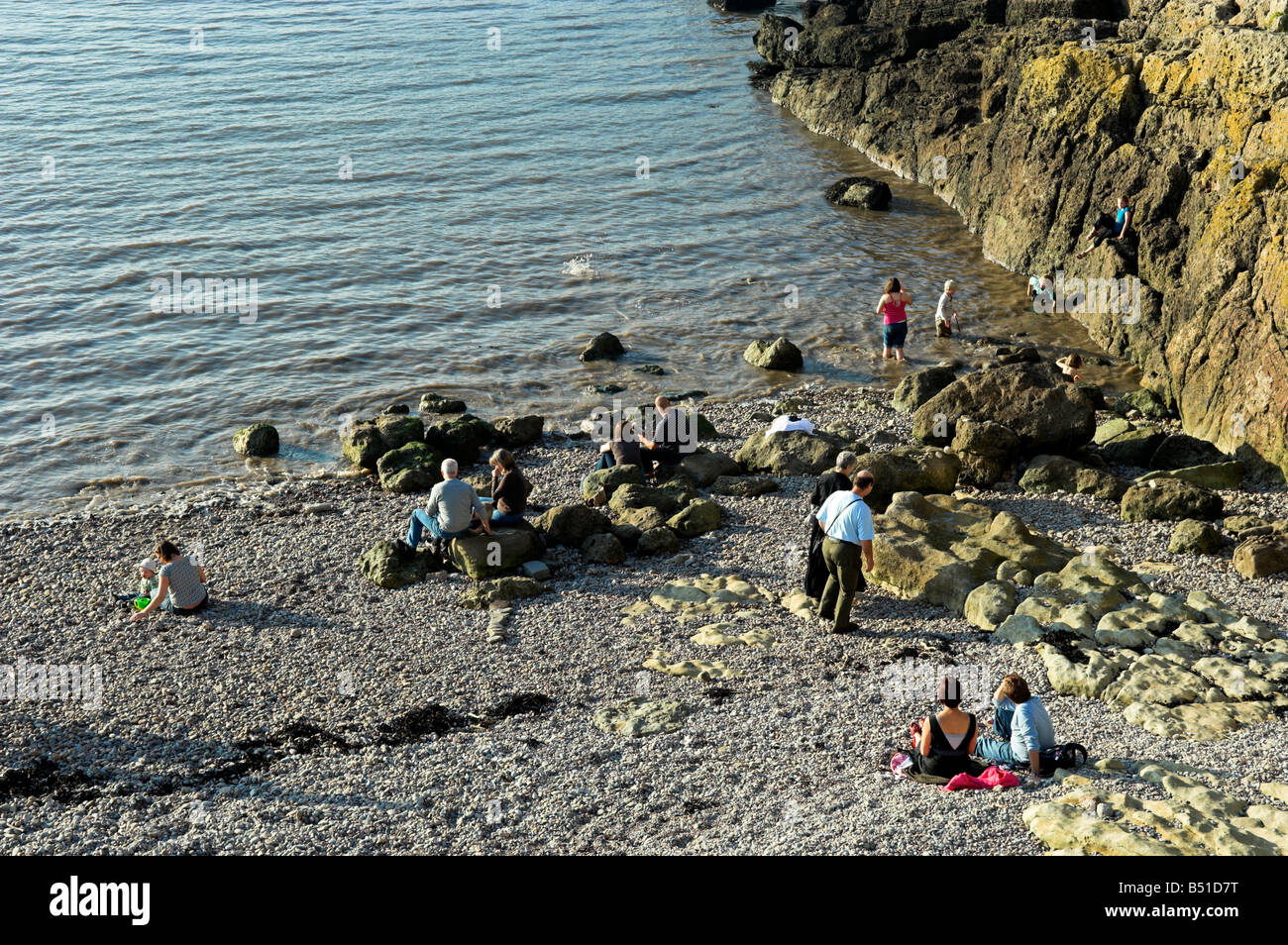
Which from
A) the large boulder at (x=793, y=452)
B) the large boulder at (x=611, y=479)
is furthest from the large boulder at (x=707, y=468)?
the large boulder at (x=611, y=479)

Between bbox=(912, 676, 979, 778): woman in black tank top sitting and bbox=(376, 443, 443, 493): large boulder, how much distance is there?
12.0 m

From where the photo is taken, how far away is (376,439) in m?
22.8

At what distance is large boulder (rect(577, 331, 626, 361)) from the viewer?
28.7 m

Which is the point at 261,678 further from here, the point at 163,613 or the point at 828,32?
the point at 828,32

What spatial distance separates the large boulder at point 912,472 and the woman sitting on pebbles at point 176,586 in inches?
429

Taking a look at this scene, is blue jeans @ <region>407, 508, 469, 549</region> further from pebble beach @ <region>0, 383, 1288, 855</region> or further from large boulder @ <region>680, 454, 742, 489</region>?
large boulder @ <region>680, 454, 742, 489</region>

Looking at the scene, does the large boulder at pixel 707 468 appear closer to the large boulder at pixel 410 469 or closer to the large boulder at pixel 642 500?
the large boulder at pixel 642 500

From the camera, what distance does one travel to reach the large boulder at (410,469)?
21.5m

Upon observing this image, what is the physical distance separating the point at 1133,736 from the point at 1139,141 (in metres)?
20.9

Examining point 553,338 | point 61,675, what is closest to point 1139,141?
point 553,338

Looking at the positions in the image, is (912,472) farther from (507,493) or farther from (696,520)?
(507,493)

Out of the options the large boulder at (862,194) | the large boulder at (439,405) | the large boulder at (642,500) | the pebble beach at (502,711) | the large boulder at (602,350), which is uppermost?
the large boulder at (862,194)

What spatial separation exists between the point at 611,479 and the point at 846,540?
6.40m

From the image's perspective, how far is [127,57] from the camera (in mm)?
55219
